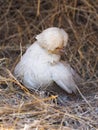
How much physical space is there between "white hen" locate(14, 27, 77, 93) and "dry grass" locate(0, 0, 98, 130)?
0.07 meters

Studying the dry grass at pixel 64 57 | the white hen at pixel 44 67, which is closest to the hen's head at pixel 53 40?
the white hen at pixel 44 67

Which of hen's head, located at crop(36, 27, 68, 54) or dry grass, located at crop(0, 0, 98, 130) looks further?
hen's head, located at crop(36, 27, 68, 54)

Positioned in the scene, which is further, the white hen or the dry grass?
the white hen

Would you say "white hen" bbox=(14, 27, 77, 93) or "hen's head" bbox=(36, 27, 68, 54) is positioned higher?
"hen's head" bbox=(36, 27, 68, 54)

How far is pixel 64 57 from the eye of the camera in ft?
10.1

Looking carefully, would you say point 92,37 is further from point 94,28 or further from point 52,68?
point 52,68

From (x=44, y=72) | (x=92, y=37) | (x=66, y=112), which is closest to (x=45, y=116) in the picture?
(x=66, y=112)

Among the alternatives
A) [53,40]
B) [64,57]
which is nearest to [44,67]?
[53,40]

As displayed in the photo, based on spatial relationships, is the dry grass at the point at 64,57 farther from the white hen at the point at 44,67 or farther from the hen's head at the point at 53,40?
the hen's head at the point at 53,40

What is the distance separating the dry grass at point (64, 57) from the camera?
2.38 m

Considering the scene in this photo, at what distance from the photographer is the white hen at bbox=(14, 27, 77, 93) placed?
2.61m

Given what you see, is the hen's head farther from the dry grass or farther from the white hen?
the dry grass

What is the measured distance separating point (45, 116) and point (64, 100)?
313 millimetres

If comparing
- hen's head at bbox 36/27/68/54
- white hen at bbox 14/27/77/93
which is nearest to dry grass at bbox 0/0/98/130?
white hen at bbox 14/27/77/93
